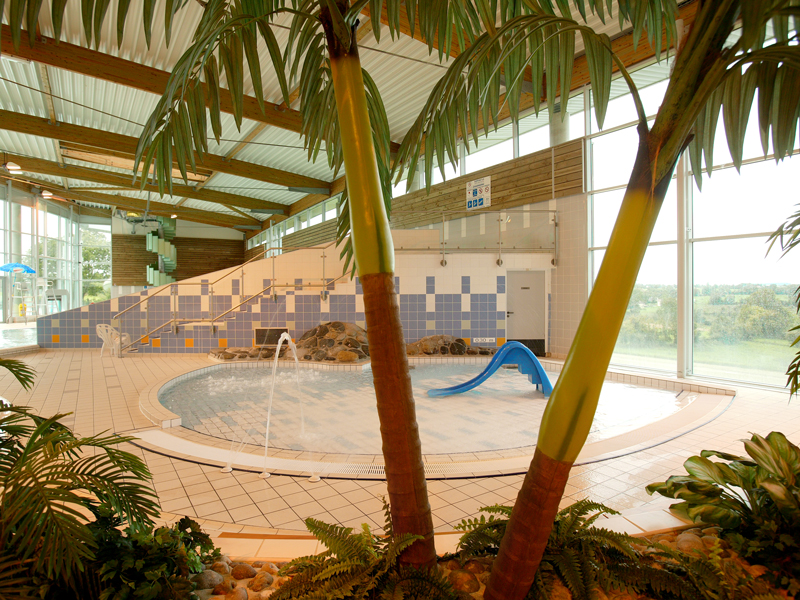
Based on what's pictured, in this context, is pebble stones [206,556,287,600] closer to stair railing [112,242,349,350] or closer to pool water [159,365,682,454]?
pool water [159,365,682,454]

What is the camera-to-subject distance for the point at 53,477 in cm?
103

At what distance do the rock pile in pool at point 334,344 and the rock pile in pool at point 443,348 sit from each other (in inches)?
39.8

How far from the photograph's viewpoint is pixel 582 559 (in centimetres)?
134

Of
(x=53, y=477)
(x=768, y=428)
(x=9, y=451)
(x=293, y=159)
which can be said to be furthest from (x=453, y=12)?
(x=293, y=159)

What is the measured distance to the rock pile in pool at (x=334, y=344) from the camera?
802 centimetres

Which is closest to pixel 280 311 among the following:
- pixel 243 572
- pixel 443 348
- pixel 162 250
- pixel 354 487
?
pixel 443 348

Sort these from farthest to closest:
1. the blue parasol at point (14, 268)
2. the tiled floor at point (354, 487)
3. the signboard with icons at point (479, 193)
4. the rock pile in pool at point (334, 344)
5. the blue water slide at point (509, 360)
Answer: the blue parasol at point (14, 268), the signboard with icons at point (479, 193), the rock pile in pool at point (334, 344), the blue water slide at point (509, 360), the tiled floor at point (354, 487)

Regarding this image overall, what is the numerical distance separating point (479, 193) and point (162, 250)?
14635 millimetres

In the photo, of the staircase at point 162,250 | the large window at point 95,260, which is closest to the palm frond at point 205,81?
the staircase at point 162,250

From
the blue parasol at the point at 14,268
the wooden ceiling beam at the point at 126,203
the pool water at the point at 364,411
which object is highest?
the wooden ceiling beam at the point at 126,203

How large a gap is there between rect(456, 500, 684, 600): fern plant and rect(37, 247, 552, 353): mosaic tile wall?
723cm

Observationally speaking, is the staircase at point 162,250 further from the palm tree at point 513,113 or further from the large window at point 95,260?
the palm tree at point 513,113

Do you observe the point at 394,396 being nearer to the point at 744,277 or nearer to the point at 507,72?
the point at 507,72

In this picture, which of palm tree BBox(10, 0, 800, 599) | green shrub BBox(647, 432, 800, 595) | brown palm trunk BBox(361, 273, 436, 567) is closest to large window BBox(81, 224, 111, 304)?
palm tree BBox(10, 0, 800, 599)
